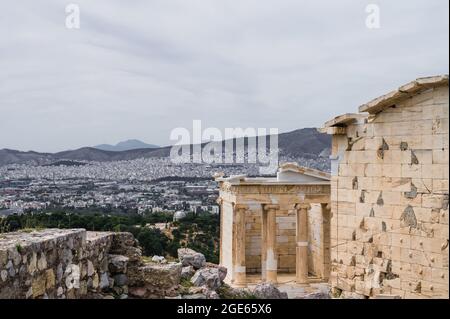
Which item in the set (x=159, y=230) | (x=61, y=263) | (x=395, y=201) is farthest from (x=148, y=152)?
(x=61, y=263)

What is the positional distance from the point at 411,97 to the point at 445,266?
322 cm

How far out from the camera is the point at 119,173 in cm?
4162

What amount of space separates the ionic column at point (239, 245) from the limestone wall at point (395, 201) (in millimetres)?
8895

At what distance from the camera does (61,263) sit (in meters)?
7.87

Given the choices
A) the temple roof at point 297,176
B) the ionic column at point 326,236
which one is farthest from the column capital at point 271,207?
the ionic column at point 326,236

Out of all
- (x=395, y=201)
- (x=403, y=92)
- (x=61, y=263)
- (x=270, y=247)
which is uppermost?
(x=403, y=92)

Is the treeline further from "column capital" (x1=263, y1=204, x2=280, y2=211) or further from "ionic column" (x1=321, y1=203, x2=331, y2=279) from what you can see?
"ionic column" (x1=321, y1=203, x2=331, y2=279)

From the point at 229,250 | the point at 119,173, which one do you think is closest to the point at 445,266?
the point at 229,250

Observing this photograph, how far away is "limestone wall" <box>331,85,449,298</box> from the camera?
10.3m

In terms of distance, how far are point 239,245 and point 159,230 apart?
17.9 feet

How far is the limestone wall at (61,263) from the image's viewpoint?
6789mm

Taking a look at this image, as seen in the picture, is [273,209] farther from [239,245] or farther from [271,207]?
[239,245]

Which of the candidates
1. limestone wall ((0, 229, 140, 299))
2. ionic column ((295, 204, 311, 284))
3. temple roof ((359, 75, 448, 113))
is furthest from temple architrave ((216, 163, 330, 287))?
limestone wall ((0, 229, 140, 299))
